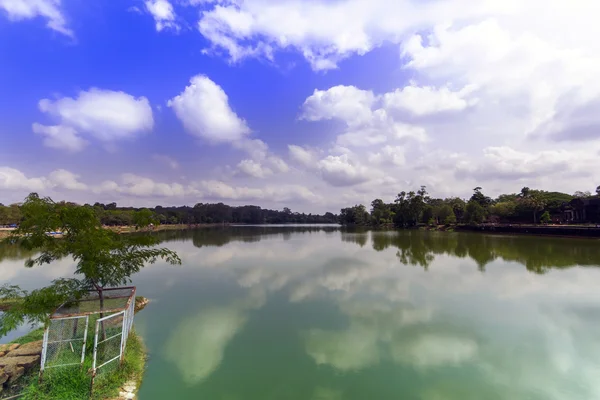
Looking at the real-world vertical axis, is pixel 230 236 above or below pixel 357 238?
below

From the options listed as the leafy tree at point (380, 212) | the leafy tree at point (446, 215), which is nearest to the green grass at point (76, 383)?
the leafy tree at point (446, 215)

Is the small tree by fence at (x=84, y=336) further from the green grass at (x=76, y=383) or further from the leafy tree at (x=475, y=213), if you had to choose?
the leafy tree at (x=475, y=213)

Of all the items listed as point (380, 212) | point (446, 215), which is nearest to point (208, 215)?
point (380, 212)

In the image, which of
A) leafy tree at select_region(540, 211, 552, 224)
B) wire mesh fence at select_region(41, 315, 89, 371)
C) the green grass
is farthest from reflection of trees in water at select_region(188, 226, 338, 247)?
leafy tree at select_region(540, 211, 552, 224)

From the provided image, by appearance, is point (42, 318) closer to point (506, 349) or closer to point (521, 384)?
point (521, 384)

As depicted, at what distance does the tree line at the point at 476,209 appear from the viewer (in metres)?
62.2

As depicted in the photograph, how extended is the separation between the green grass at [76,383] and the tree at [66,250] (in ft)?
4.13

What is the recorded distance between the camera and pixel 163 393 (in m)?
6.98

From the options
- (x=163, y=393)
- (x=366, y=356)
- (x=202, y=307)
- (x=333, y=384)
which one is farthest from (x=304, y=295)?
(x=163, y=393)

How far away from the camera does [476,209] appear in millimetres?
67438

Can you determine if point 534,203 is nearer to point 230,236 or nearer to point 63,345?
point 230,236

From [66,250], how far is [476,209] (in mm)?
74400

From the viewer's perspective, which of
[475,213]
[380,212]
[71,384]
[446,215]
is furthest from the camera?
[380,212]

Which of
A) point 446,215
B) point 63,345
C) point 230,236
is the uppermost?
point 446,215
